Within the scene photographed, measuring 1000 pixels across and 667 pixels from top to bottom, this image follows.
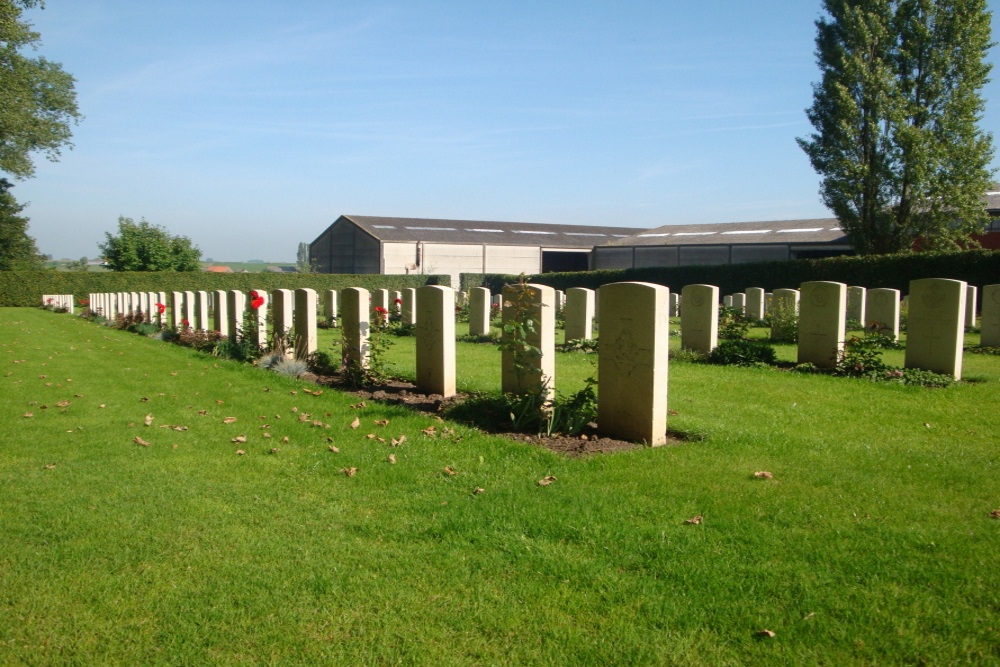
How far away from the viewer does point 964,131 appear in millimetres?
29516

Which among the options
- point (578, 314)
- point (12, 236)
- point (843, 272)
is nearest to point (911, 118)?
point (843, 272)

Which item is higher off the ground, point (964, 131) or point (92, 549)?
point (964, 131)

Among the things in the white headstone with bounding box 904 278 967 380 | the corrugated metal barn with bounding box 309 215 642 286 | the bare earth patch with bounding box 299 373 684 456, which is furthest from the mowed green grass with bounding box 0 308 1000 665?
the corrugated metal barn with bounding box 309 215 642 286

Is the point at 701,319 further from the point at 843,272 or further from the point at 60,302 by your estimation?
the point at 60,302

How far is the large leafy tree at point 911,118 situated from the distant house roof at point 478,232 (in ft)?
88.0

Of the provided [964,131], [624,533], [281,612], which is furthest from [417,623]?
[964,131]

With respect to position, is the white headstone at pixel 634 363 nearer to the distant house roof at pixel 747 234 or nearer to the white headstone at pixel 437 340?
the white headstone at pixel 437 340

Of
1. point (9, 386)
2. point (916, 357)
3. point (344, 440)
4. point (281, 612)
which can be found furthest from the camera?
point (916, 357)

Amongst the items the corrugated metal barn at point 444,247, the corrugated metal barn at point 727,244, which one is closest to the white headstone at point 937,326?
the corrugated metal barn at point 727,244

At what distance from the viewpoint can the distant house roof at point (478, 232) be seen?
5231cm

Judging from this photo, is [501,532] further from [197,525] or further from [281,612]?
[197,525]

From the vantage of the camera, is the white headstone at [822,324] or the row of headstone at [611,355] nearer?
the row of headstone at [611,355]

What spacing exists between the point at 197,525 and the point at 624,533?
2441 mm

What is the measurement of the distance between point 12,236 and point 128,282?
1681cm
